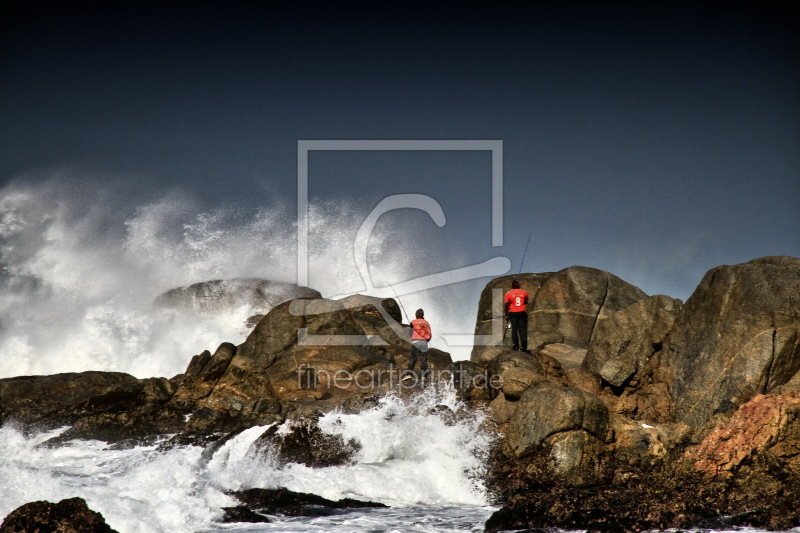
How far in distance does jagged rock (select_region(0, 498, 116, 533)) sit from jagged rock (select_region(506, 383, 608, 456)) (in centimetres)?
703

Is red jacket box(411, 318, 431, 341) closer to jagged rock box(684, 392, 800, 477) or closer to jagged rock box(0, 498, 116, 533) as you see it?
jagged rock box(684, 392, 800, 477)

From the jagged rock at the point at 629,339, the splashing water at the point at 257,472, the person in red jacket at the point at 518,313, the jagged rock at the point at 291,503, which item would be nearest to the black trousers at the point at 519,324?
the person in red jacket at the point at 518,313

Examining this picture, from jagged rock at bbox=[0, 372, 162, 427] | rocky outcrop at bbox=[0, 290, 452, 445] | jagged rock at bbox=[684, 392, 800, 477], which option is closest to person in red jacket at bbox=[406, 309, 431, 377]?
rocky outcrop at bbox=[0, 290, 452, 445]

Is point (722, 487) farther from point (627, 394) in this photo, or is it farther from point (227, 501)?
point (227, 501)

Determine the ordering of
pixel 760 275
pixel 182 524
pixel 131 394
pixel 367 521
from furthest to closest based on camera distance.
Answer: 1. pixel 131 394
2. pixel 760 275
3. pixel 367 521
4. pixel 182 524

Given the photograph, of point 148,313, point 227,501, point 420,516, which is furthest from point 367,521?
point 148,313

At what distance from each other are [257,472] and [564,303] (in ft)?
44.4

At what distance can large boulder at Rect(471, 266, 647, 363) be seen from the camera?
20.9 metres

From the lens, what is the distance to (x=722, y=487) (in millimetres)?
9203

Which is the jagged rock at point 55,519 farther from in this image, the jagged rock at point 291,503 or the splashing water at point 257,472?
the jagged rock at point 291,503

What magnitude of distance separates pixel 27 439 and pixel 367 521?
10.0 metres

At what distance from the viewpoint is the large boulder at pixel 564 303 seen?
20.9 m

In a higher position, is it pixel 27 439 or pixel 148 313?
pixel 148 313

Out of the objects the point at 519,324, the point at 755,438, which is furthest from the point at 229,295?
the point at 755,438
